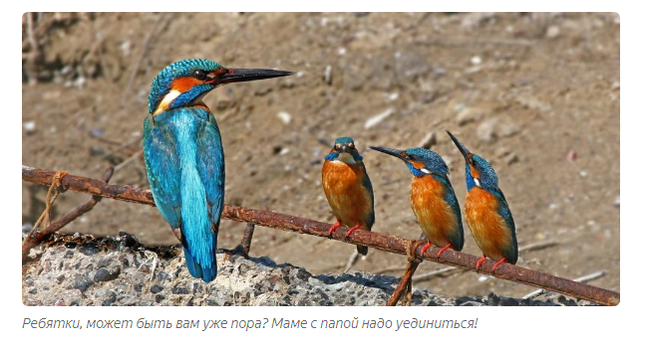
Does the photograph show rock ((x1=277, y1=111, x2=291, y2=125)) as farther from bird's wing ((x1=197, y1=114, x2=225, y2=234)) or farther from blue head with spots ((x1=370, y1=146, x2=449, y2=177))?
bird's wing ((x1=197, y1=114, x2=225, y2=234))

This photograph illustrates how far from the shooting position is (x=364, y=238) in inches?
150

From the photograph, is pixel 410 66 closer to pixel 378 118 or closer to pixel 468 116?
pixel 378 118

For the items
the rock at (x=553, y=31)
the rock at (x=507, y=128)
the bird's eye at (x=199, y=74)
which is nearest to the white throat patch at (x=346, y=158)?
Answer: the bird's eye at (x=199, y=74)

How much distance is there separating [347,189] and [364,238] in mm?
384

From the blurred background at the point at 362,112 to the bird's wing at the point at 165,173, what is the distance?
2.22 meters

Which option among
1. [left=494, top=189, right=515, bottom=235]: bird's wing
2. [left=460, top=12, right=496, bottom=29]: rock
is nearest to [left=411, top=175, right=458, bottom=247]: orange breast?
[left=494, top=189, right=515, bottom=235]: bird's wing

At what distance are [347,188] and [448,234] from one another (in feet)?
1.78

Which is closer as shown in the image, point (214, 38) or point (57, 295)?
point (57, 295)

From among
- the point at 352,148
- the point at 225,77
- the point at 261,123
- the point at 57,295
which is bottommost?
the point at 261,123

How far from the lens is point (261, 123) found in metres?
7.20

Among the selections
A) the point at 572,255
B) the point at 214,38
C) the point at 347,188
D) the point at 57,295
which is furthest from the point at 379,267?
the point at 214,38

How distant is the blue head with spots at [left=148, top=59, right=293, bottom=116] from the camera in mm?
3574

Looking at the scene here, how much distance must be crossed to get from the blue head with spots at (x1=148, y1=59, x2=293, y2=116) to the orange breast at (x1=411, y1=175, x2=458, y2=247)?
0.89 metres
